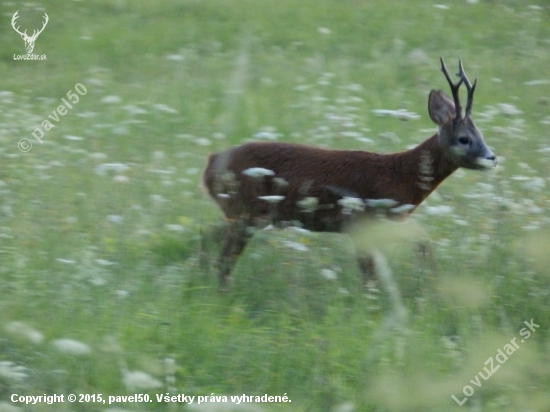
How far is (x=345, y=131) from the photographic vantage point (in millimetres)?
7129

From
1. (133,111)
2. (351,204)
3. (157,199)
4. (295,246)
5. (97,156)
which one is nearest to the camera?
(295,246)

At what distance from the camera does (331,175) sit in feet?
Result: 18.8

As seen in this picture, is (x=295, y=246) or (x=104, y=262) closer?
(x=295, y=246)

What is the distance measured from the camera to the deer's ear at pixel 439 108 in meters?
5.96

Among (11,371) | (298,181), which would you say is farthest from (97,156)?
(11,371)

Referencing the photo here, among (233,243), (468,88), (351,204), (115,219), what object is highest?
(468,88)

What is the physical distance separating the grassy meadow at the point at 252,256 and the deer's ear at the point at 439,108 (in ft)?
1.32

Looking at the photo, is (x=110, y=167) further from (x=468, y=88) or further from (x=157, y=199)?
(x=468, y=88)

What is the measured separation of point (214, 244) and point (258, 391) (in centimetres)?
151

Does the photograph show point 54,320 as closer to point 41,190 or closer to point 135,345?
point 135,345

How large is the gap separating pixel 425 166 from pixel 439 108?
48 cm

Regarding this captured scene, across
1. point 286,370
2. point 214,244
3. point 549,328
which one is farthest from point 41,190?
point 549,328

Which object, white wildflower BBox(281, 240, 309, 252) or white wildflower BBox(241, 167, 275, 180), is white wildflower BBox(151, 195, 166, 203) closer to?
white wildflower BBox(241, 167, 275, 180)

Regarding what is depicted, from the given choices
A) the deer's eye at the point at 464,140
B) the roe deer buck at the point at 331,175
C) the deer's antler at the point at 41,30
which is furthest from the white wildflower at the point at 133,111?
the deer's antler at the point at 41,30
